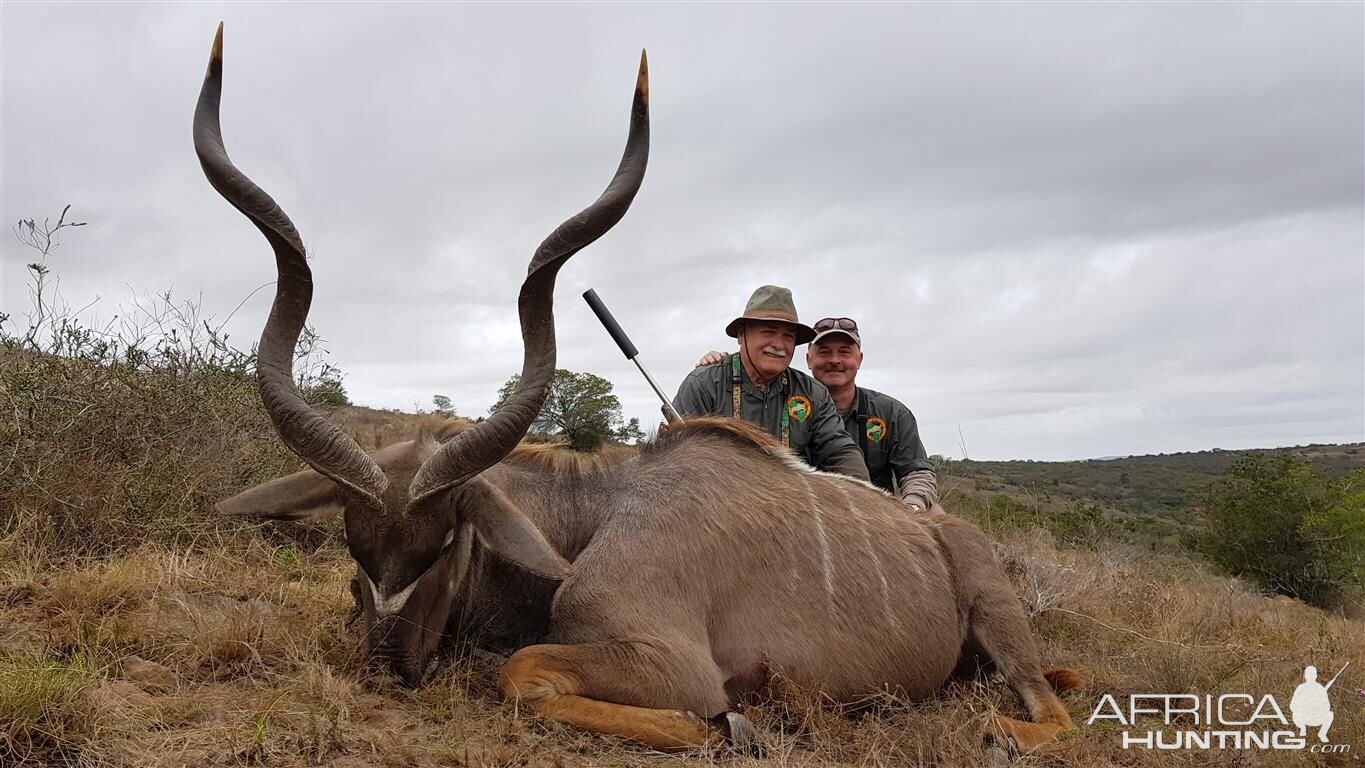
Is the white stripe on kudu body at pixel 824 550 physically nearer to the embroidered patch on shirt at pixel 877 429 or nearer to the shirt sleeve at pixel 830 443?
the shirt sleeve at pixel 830 443

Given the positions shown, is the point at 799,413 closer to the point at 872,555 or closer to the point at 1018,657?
the point at 872,555

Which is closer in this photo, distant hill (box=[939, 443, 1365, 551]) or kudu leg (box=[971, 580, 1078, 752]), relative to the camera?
kudu leg (box=[971, 580, 1078, 752])

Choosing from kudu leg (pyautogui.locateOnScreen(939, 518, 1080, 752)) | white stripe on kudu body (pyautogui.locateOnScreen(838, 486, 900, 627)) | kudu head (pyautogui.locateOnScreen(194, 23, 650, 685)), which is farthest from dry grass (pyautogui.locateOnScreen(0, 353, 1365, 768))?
white stripe on kudu body (pyautogui.locateOnScreen(838, 486, 900, 627))

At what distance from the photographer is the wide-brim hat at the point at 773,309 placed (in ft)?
22.1

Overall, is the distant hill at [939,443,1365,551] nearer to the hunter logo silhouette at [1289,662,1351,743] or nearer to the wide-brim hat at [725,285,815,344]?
the wide-brim hat at [725,285,815,344]

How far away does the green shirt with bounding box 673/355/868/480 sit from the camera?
6.62 m

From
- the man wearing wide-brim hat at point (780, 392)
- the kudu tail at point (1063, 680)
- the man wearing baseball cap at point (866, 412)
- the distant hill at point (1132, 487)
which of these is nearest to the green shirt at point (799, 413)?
the man wearing wide-brim hat at point (780, 392)

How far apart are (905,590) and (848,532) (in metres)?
0.41

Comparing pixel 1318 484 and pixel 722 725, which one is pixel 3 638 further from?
pixel 1318 484

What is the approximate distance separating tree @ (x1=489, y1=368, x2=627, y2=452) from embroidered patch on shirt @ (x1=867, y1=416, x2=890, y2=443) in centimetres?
369

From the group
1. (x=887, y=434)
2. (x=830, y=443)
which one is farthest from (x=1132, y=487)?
(x=830, y=443)

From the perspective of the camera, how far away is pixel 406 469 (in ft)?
12.9

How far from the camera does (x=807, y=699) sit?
13.0ft

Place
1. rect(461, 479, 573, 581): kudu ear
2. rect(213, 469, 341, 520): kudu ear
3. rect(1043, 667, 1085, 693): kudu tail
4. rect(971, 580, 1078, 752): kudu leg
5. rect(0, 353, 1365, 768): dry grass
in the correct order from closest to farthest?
1. rect(0, 353, 1365, 768): dry grass
2. rect(461, 479, 573, 581): kudu ear
3. rect(213, 469, 341, 520): kudu ear
4. rect(971, 580, 1078, 752): kudu leg
5. rect(1043, 667, 1085, 693): kudu tail
